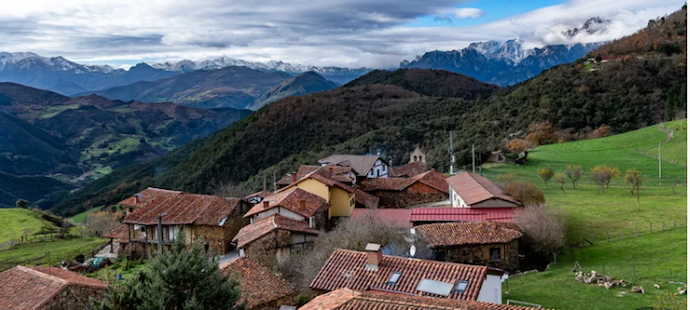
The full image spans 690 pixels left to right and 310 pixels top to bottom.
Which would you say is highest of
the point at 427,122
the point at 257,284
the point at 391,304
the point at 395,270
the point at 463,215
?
the point at 427,122

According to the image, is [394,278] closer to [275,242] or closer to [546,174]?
[275,242]

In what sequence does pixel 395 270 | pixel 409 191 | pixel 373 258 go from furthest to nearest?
1. pixel 409 191
2. pixel 373 258
3. pixel 395 270

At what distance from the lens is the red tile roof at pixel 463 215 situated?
32.8 metres

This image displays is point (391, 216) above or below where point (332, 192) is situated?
below

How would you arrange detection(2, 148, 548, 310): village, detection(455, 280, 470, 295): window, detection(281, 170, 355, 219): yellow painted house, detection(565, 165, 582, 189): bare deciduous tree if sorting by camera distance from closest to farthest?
detection(455, 280, 470, 295): window
detection(2, 148, 548, 310): village
detection(281, 170, 355, 219): yellow painted house
detection(565, 165, 582, 189): bare deciduous tree

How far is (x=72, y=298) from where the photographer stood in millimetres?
19172

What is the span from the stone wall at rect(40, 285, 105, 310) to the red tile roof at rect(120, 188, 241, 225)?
690 inches

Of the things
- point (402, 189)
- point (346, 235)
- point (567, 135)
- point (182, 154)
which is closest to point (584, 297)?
point (346, 235)

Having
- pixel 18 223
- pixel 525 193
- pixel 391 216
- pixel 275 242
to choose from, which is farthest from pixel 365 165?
pixel 18 223

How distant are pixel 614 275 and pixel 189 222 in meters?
25.7

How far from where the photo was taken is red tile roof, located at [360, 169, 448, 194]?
45.2 meters

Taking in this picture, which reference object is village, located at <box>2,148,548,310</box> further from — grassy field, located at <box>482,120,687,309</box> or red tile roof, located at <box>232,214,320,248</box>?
grassy field, located at <box>482,120,687,309</box>

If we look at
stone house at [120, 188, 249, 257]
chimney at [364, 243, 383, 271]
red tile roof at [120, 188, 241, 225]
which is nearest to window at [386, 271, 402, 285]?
chimney at [364, 243, 383, 271]

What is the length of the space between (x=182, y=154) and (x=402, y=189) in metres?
137
